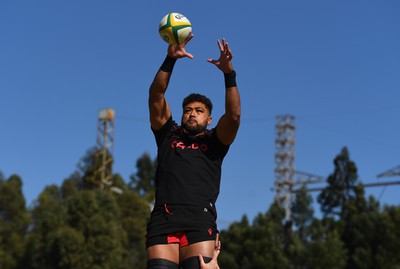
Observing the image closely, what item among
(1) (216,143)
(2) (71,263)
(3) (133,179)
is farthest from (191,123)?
(3) (133,179)

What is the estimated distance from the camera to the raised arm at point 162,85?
8.65 meters

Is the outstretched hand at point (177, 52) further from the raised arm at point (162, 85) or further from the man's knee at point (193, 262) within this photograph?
the man's knee at point (193, 262)

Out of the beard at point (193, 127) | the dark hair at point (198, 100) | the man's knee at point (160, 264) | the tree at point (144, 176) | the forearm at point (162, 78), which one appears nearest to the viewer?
the man's knee at point (160, 264)

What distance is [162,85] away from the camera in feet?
28.3

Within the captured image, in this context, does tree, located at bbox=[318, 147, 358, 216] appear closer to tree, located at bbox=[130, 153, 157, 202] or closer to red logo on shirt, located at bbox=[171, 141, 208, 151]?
tree, located at bbox=[130, 153, 157, 202]

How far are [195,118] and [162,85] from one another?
2.16ft

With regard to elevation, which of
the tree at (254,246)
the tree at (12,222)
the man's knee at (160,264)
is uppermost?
the tree at (12,222)

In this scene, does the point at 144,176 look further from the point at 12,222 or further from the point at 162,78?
the point at 162,78

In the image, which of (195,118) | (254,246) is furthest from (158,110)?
(254,246)

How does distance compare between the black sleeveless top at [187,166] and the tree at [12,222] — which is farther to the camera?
the tree at [12,222]

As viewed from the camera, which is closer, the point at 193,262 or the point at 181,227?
the point at 193,262

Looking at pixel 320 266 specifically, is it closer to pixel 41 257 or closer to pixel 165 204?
pixel 41 257

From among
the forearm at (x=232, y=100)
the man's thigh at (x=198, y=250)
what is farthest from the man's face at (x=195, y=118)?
the man's thigh at (x=198, y=250)

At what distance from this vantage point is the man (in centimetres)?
815
